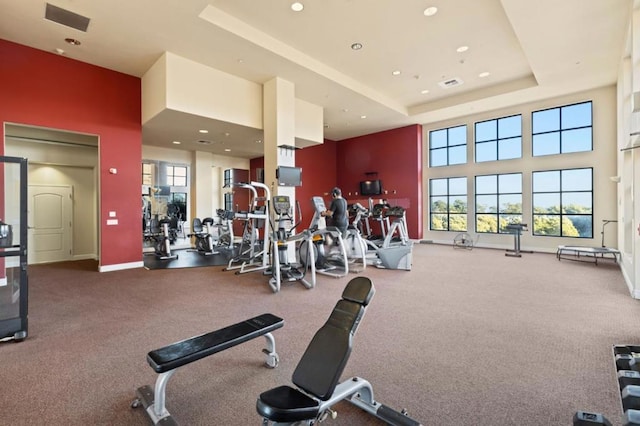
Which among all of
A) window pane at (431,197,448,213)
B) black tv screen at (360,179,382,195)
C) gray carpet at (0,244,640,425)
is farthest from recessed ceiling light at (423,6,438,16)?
black tv screen at (360,179,382,195)

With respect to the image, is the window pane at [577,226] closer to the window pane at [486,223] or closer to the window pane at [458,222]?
the window pane at [486,223]

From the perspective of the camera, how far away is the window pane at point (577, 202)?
830 centimetres

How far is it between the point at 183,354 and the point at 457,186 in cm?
1057

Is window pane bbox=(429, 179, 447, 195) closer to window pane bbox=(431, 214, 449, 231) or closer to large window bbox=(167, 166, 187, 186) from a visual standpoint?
window pane bbox=(431, 214, 449, 231)

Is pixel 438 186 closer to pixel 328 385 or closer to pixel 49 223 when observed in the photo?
pixel 328 385

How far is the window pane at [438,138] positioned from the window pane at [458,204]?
6.37 feet

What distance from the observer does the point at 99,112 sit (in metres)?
6.45

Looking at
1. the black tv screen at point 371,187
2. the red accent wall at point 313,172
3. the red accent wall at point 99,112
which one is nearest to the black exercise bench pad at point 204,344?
the red accent wall at point 99,112

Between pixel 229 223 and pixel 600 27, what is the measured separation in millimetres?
9595

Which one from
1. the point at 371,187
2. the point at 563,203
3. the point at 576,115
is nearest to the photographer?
the point at 576,115

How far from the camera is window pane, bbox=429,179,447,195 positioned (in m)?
11.0

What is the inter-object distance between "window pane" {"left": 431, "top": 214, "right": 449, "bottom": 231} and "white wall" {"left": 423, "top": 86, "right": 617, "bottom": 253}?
15 centimetres

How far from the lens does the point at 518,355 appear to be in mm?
2744

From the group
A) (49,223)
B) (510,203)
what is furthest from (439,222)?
(49,223)
